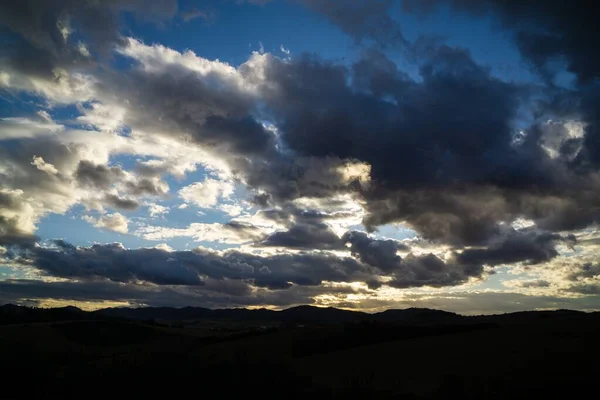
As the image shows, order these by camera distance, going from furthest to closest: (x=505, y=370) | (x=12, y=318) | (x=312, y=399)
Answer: (x=12, y=318)
(x=505, y=370)
(x=312, y=399)

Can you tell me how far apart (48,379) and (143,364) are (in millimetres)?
4316

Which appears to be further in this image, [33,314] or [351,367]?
[33,314]

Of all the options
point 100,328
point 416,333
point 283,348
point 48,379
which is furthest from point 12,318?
point 48,379

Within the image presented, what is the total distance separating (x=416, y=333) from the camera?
155 feet

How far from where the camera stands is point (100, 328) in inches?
3652

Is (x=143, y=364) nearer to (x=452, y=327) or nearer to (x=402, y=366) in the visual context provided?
(x=402, y=366)

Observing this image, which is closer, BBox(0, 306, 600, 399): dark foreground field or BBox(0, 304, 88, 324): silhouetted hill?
BBox(0, 306, 600, 399): dark foreground field

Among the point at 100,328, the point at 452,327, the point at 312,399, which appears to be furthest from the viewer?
the point at 100,328

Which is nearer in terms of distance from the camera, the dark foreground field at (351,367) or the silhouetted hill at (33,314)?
the dark foreground field at (351,367)

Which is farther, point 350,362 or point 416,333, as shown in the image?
point 416,333

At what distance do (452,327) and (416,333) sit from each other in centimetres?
608

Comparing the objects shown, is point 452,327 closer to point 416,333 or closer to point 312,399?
point 416,333

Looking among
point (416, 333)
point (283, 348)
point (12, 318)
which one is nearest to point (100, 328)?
point (12, 318)

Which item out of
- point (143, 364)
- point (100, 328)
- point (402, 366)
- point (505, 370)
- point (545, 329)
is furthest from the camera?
point (100, 328)
